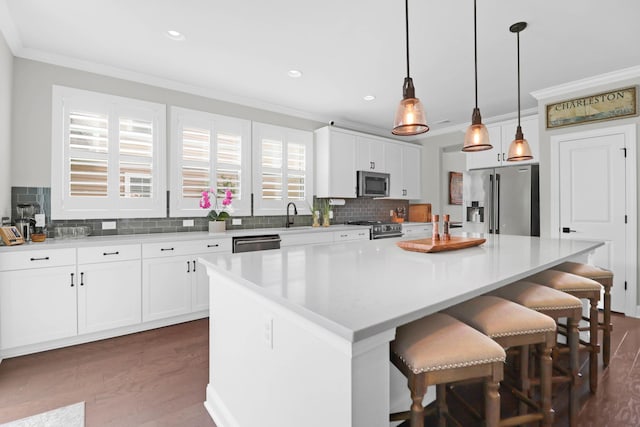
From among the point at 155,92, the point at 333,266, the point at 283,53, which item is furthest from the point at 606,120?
the point at 155,92

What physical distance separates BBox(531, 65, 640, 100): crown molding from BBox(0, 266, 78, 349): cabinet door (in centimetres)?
535

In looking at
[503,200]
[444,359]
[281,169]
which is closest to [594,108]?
[503,200]

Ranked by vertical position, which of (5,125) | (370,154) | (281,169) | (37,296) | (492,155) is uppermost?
(370,154)

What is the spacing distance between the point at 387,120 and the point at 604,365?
4041 millimetres

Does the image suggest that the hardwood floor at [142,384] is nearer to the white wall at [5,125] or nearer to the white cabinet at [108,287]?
the white cabinet at [108,287]

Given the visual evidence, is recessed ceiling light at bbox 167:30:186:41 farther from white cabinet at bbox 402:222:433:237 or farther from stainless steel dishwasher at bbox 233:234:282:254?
white cabinet at bbox 402:222:433:237

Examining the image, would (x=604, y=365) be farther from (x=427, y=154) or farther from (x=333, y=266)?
(x=427, y=154)

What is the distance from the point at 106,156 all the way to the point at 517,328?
3.68 metres

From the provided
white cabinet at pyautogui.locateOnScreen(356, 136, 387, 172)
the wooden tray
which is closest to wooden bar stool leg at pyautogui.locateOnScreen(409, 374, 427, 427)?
the wooden tray

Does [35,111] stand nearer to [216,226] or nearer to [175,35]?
[175,35]

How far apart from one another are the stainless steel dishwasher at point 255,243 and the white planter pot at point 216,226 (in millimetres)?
259

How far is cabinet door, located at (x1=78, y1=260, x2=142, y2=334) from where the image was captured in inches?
106

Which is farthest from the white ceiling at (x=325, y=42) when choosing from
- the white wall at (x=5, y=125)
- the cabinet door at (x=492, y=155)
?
the cabinet door at (x=492, y=155)

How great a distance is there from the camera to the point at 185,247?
3.22 metres
